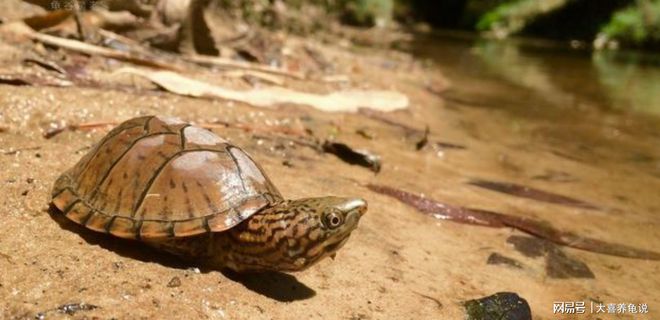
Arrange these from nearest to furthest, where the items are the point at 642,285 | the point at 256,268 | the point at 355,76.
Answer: the point at 256,268, the point at 642,285, the point at 355,76

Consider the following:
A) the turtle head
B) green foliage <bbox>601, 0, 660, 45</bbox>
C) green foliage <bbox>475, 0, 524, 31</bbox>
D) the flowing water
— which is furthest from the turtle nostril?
green foliage <bbox>475, 0, 524, 31</bbox>

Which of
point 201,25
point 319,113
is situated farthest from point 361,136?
point 201,25

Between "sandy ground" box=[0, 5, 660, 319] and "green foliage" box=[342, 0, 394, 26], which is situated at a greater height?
"sandy ground" box=[0, 5, 660, 319]

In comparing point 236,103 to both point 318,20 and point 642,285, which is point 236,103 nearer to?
point 642,285

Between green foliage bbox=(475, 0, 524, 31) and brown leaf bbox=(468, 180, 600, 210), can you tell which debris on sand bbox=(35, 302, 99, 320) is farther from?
green foliage bbox=(475, 0, 524, 31)

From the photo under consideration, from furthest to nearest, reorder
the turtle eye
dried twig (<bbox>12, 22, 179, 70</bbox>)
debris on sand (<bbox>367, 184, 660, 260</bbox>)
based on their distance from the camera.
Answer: dried twig (<bbox>12, 22, 179, 70</bbox>)
debris on sand (<bbox>367, 184, 660, 260</bbox>)
the turtle eye

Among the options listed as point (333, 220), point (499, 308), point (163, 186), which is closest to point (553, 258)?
point (499, 308)
